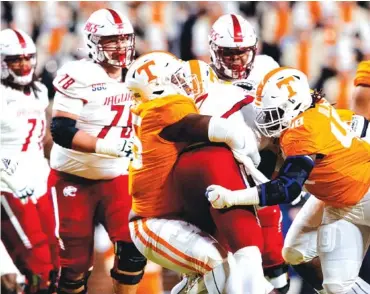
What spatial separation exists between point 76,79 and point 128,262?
0.85 metres

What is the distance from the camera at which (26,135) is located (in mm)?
5422

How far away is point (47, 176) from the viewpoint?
5500mm

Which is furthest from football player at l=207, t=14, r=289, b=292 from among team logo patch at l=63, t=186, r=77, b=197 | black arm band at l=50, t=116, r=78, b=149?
team logo patch at l=63, t=186, r=77, b=197

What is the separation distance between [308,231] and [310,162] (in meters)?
0.62

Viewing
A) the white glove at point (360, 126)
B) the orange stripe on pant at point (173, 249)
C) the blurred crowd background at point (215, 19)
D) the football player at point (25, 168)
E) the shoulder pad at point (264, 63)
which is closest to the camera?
the orange stripe on pant at point (173, 249)

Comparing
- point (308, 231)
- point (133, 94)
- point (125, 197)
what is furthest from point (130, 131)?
point (308, 231)

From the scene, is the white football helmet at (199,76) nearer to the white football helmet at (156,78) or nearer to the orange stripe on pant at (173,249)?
the white football helmet at (156,78)

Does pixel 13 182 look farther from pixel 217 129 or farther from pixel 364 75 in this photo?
pixel 364 75

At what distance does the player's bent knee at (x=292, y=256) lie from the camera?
15.0 ft

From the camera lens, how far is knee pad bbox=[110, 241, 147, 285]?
488 centimetres

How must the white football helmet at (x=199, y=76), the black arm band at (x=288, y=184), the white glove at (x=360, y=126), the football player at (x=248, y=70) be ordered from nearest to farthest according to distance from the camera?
the black arm band at (x=288, y=184) → the white football helmet at (x=199, y=76) → the white glove at (x=360, y=126) → the football player at (x=248, y=70)

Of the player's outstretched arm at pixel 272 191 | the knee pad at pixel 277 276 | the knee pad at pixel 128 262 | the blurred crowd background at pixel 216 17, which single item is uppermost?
the player's outstretched arm at pixel 272 191

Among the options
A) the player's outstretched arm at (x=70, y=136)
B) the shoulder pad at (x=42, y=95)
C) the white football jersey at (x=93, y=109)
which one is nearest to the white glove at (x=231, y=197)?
the player's outstretched arm at (x=70, y=136)

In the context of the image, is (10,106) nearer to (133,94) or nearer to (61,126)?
(61,126)
